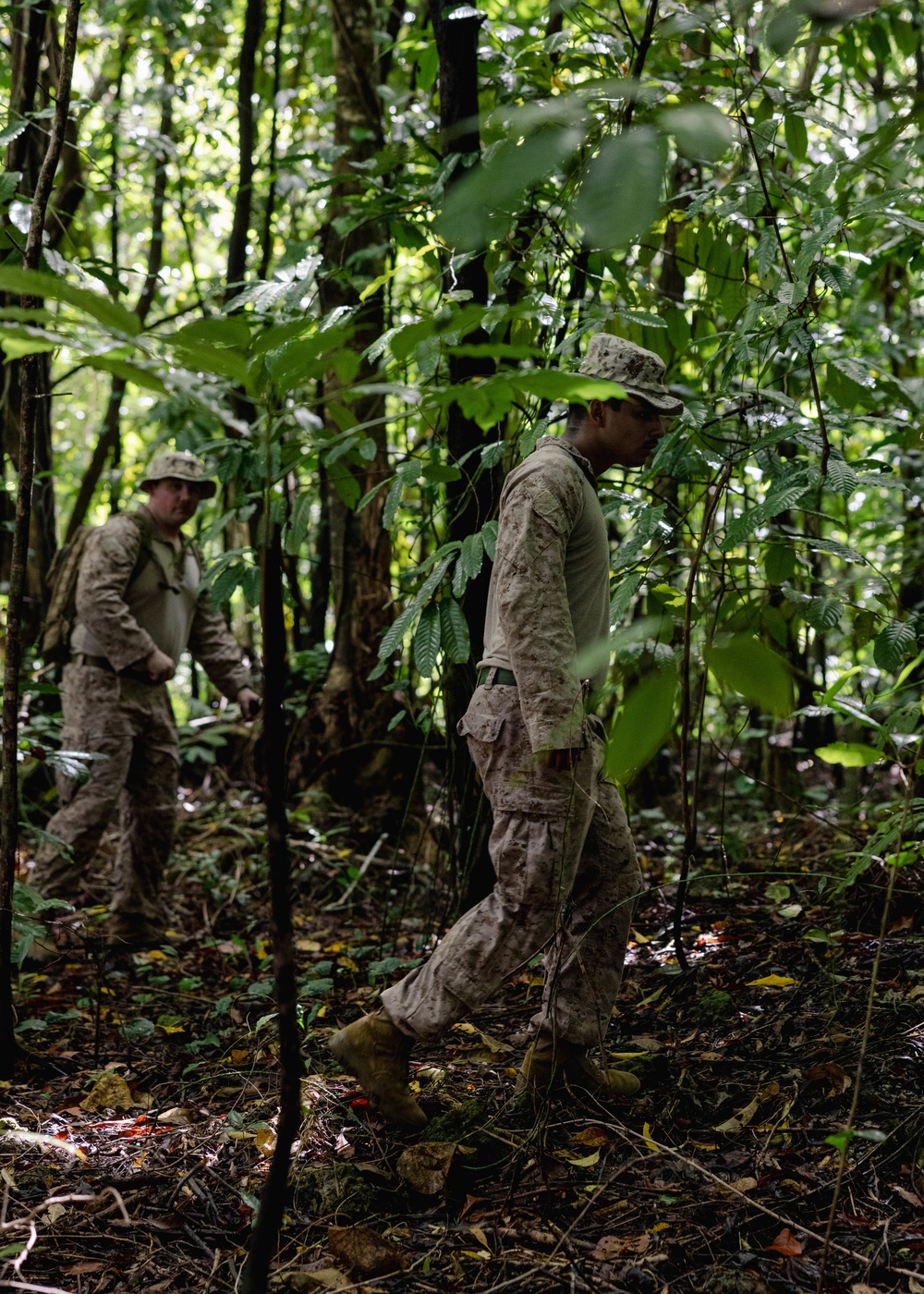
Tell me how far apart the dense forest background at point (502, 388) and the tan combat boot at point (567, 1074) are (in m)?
0.75

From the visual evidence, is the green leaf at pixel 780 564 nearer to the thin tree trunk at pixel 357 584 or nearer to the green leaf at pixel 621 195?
the green leaf at pixel 621 195

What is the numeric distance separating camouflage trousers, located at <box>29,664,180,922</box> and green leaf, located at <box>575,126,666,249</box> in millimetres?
4509

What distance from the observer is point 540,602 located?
9.03 feet

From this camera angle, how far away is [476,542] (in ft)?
10.4

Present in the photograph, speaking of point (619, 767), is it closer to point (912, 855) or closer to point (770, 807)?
point (912, 855)

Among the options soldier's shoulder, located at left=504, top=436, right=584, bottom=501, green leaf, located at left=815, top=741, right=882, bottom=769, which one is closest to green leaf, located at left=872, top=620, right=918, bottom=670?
soldier's shoulder, located at left=504, top=436, right=584, bottom=501

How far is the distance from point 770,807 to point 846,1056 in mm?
4244

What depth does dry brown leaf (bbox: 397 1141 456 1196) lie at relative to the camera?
253cm

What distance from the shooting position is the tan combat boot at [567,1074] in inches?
113

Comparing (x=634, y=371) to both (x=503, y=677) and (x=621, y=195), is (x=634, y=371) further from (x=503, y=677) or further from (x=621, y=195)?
(x=621, y=195)

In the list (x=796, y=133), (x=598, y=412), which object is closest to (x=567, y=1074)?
(x=598, y=412)

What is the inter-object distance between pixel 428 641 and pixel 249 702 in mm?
2240

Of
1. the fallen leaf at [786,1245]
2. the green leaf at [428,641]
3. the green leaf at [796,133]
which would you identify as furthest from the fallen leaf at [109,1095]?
the green leaf at [796,133]

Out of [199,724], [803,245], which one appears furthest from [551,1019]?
[199,724]
